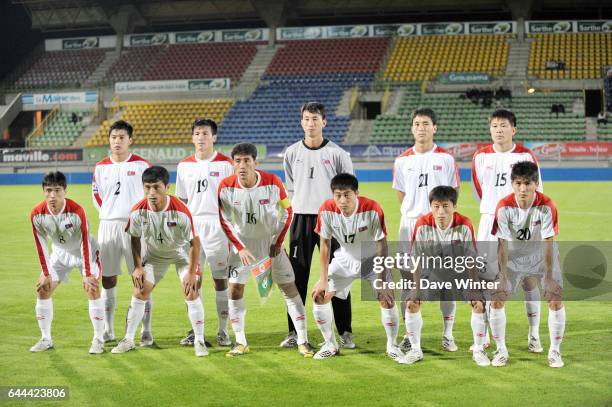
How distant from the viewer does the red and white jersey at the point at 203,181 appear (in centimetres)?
830

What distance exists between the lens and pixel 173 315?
A: 31.4 ft

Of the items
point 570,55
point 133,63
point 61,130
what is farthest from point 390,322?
point 133,63

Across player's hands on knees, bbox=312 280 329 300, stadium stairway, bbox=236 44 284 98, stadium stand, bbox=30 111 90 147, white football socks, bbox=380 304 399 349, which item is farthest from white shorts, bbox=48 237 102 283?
stadium stairway, bbox=236 44 284 98

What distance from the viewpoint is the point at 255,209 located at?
7.56m

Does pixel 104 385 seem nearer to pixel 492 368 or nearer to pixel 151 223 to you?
pixel 151 223

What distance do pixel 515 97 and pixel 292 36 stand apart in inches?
571

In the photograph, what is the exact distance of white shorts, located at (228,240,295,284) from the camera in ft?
24.8

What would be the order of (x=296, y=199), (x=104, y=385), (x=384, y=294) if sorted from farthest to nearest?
(x=296, y=199) → (x=384, y=294) → (x=104, y=385)

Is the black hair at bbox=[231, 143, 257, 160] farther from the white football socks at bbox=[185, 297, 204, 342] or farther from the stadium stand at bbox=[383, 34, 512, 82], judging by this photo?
the stadium stand at bbox=[383, 34, 512, 82]

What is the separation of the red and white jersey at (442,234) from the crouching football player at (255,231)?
1.29 metres

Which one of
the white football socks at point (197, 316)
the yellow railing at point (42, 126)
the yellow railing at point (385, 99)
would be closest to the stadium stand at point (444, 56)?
the yellow railing at point (385, 99)

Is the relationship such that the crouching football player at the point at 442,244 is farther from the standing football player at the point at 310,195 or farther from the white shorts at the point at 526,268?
the standing football player at the point at 310,195

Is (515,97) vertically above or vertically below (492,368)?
above

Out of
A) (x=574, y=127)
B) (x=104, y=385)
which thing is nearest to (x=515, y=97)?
(x=574, y=127)
